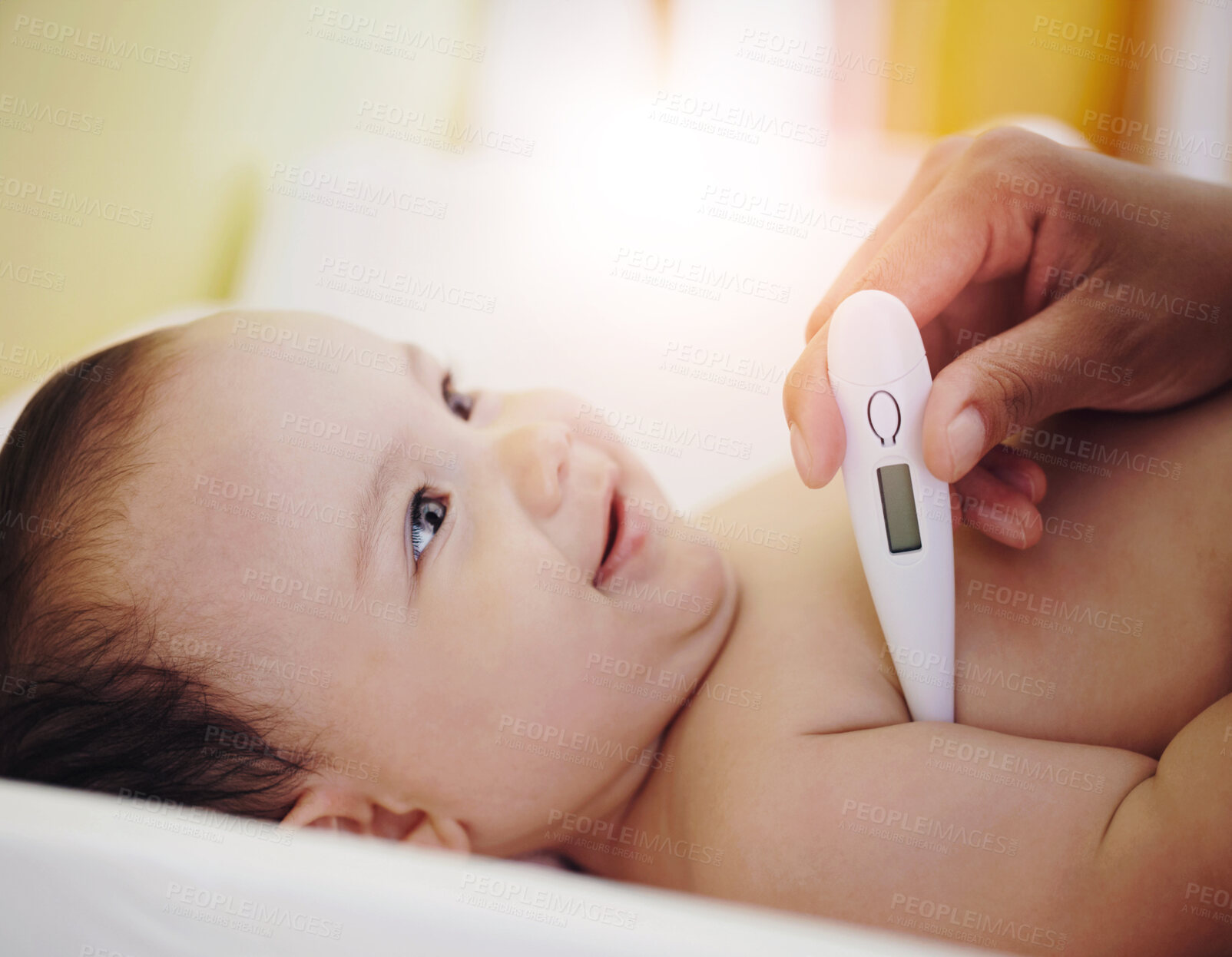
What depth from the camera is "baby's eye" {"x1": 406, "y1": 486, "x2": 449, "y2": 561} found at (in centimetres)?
74

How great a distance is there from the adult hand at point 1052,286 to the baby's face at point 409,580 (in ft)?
0.72

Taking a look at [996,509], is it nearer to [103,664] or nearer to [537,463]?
[537,463]

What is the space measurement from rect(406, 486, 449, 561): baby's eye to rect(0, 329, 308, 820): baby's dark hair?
183mm

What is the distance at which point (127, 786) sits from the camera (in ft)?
2.30

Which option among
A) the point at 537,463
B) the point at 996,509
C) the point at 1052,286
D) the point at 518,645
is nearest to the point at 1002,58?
the point at 1052,286

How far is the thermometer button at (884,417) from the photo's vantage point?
629mm

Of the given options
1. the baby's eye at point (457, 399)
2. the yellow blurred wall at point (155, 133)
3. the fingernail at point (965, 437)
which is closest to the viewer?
the fingernail at point (965, 437)

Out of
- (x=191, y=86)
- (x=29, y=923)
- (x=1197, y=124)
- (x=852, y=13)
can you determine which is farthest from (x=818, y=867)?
(x=191, y=86)

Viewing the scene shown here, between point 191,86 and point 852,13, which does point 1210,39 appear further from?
point 191,86

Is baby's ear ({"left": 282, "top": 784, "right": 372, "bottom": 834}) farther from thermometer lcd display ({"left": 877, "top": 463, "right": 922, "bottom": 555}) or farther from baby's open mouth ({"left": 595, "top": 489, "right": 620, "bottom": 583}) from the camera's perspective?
thermometer lcd display ({"left": 877, "top": 463, "right": 922, "bottom": 555})

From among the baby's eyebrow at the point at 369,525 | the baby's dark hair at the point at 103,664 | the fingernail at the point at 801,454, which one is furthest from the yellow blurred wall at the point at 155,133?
the fingernail at the point at 801,454

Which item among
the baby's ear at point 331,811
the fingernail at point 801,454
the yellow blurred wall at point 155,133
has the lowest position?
the baby's ear at point 331,811

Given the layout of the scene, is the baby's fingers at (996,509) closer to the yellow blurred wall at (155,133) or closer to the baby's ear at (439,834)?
the baby's ear at (439,834)

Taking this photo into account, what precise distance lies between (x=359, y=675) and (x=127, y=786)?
0.20 meters
